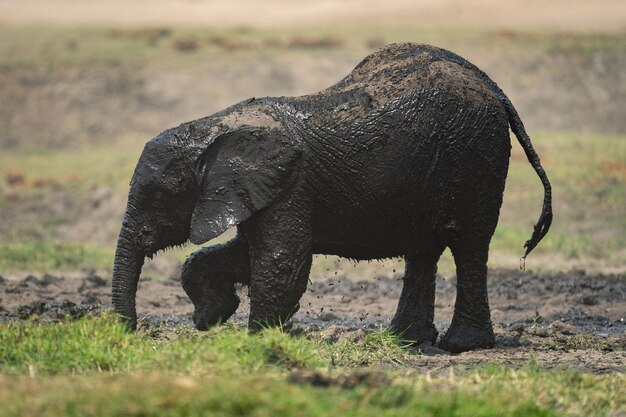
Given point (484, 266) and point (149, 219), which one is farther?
point (484, 266)

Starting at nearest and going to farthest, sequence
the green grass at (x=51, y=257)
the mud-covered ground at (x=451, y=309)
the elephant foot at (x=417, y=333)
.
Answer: the mud-covered ground at (x=451, y=309), the elephant foot at (x=417, y=333), the green grass at (x=51, y=257)

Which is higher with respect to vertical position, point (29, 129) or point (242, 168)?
point (29, 129)

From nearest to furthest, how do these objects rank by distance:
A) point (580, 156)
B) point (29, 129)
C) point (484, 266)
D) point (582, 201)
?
point (484, 266), point (582, 201), point (580, 156), point (29, 129)

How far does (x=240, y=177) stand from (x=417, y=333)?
93.0 inches

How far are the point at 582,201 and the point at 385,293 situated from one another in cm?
879

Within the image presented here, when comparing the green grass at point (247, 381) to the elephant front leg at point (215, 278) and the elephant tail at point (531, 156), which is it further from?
the elephant tail at point (531, 156)

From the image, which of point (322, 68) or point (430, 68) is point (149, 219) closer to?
point (430, 68)

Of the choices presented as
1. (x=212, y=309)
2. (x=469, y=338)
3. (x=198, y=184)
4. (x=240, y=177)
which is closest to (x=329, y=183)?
(x=240, y=177)

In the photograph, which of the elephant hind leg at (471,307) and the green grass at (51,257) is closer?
the elephant hind leg at (471,307)

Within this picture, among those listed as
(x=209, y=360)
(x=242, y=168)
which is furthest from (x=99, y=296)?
(x=209, y=360)

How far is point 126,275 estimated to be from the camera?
10.0 meters

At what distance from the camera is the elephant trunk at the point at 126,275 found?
9.93 metres

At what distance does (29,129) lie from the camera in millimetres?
35562

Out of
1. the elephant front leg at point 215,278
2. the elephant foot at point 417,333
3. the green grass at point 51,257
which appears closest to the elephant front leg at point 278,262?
the elephant front leg at point 215,278
